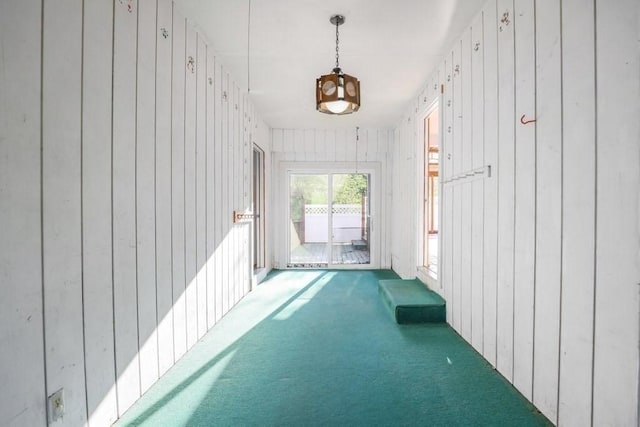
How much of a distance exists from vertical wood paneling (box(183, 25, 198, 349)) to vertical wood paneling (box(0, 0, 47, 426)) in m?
1.33

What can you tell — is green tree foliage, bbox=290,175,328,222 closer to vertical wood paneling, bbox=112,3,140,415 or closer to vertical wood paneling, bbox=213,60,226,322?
vertical wood paneling, bbox=213,60,226,322

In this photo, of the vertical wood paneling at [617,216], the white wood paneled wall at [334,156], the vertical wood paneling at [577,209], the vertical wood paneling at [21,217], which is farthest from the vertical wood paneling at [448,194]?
the vertical wood paneling at [21,217]

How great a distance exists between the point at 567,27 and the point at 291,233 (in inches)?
210

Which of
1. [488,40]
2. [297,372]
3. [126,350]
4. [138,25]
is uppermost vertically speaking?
[488,40]

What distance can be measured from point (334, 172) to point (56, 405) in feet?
17.8

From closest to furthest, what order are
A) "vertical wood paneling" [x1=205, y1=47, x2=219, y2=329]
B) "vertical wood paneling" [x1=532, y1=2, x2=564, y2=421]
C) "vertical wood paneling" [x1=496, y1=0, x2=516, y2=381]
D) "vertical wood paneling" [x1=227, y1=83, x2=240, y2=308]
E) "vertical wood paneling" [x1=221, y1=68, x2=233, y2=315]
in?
"vertical wood paneling" [x1=532, y1=2, x2=564, y2=421]
"vertical wood paneling" [x1=496, y1=0, x2=516, y2=381]
"vertical wood paneling" [x1=205, y1=47, x2=219, y2=329]
"vertical wood paneling" [x1=221, y1=68, x2=233, y2=315]
"vertical wood paneling" [x1=227, y1=83, x2=240, y2=308]


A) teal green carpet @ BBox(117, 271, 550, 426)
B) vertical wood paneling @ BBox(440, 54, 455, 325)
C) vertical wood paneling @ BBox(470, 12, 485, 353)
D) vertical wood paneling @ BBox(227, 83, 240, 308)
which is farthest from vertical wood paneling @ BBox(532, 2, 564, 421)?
vertical wood paneling @ BBox(227, 83, 240, 308)

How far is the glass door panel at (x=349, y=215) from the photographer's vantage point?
644 cm

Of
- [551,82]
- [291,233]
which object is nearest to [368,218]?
[291,233]

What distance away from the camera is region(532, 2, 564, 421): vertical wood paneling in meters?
1.70

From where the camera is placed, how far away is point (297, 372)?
231cm

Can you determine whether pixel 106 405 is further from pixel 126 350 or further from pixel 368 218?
pixel 368 218

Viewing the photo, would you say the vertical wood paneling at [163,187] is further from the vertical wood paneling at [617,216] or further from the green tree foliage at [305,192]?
the green tree foliage at [305,192]

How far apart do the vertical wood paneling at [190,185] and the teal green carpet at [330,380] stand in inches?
12.9
